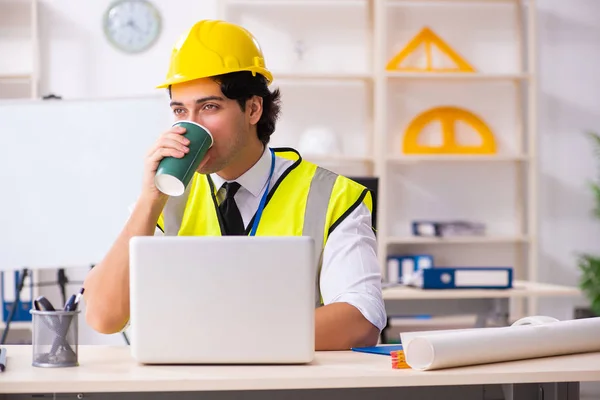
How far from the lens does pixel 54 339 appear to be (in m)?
1.33

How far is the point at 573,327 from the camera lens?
1.46m

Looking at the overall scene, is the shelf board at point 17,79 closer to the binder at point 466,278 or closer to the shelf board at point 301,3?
the shelf board at point 301,3

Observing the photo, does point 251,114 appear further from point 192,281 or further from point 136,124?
point 136,124

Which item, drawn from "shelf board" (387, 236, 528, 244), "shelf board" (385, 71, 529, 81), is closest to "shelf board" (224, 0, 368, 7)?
"shelf board" (385, 71, 529, 81)

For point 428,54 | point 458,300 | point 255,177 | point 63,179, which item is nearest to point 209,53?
point 255,177

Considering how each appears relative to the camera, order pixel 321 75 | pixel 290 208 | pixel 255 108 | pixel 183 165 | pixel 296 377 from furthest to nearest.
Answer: pixel 321 75 < pixel 255 108 < pixel 290 208 < pixel 183 165 < pixel 296 377

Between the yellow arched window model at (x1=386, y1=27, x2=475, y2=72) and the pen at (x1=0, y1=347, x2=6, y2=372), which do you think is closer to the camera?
the pen at (x1=0, y1=347, x2=6, y2=372)

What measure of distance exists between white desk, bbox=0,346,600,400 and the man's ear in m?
0.75

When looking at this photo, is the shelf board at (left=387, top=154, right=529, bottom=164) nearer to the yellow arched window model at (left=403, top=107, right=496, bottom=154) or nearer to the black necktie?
the yellow arched window model at (left=403, top=107, right=496, bottom=154)

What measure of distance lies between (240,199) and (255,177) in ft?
0.20

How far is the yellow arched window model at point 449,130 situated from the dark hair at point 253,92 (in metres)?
3.05

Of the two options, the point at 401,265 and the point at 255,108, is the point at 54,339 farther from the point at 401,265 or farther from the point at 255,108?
the point at 401,265

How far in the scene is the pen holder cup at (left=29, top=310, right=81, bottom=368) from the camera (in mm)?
1319

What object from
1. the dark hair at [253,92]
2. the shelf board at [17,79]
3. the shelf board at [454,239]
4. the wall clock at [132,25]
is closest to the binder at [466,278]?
the shelf board at [454,239]
